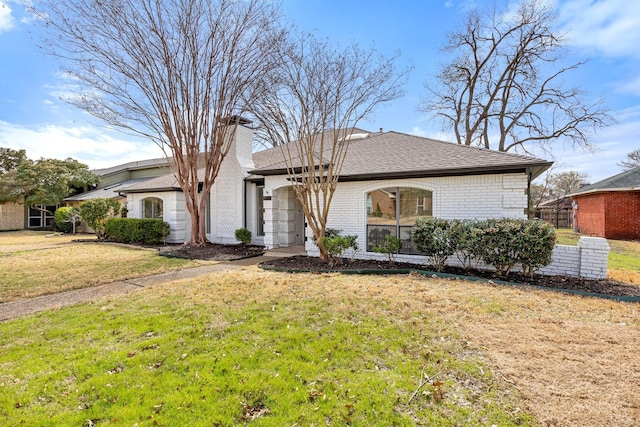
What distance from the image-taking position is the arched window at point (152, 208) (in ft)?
51.6

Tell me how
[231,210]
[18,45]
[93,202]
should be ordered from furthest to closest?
[93,202] < [231,210] < [18,45]

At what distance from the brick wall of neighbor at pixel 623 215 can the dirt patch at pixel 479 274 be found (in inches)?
543

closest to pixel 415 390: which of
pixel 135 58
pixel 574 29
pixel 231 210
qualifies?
pixel 231 210

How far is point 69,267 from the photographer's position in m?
9.02

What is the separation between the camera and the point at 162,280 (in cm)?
739

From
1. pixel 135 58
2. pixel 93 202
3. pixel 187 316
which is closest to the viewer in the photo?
pixel 187 316

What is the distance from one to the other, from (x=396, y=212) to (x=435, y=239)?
1.71 metres

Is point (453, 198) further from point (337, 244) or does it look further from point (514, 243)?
point (337, 244)

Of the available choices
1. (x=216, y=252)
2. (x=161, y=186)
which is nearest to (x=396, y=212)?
(x=216, y=252)

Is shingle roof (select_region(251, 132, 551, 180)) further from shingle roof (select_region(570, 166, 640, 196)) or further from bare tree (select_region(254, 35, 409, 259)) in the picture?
shingle roof (select_region(570, 166, 640, 196))

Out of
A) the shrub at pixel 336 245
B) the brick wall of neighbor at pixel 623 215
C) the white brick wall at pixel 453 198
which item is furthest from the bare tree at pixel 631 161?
the shrub at pixel 336 245

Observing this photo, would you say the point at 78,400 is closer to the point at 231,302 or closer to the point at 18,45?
the point at 231,302

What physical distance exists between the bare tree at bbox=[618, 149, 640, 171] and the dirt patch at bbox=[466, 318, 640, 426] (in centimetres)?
4321

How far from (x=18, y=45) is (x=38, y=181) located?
1614cm
